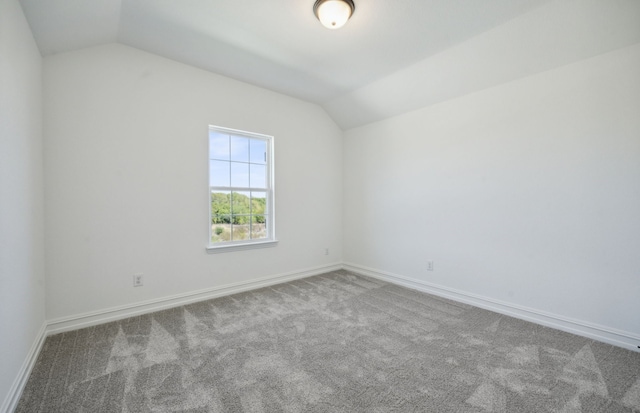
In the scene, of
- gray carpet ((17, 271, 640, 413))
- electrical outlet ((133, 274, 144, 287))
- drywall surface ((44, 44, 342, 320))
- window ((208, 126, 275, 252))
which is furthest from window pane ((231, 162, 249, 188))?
gray carpet ((17, 271, 640, 413))

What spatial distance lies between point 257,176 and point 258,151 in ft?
1.18

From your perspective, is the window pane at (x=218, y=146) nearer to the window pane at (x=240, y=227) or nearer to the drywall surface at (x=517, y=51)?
the window pane at (x=240, y=227)

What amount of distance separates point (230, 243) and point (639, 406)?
369cm

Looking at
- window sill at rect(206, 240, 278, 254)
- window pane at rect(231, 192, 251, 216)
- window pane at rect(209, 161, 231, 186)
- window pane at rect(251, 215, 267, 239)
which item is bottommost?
window sill at rect(206, 240, 278, 254)

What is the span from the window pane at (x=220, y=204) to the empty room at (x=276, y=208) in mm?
42

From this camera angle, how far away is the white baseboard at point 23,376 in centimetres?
150

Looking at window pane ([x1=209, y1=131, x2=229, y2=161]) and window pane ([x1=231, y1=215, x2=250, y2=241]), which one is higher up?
window pane ([x1=209, y1=131, x2=229, y2=161])

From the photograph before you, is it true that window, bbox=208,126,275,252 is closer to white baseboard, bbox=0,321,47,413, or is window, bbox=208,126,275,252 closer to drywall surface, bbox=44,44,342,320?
drywall surface, bbox=44,44,342,320

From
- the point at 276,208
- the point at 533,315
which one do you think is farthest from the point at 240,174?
the point at 533,315

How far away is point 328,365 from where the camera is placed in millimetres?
1995

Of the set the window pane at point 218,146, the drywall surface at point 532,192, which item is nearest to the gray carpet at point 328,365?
the drywall surface at point 532,192

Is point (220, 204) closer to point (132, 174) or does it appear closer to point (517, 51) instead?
point (132, 174)

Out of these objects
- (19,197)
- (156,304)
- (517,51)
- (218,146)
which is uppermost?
(517,51)

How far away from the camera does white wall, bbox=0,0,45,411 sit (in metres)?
1.54
